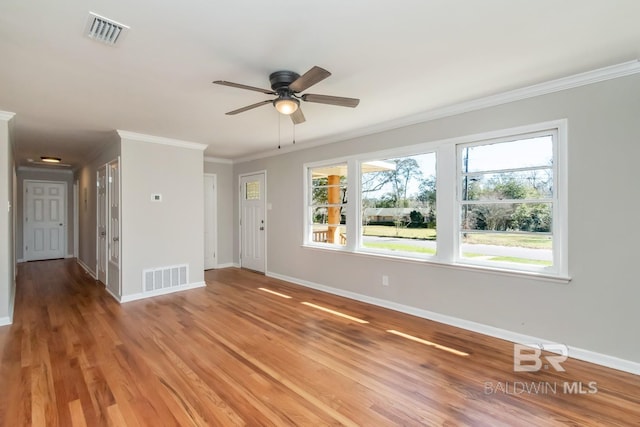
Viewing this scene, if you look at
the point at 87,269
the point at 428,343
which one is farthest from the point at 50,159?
the point at 428,343

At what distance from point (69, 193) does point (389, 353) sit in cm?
932

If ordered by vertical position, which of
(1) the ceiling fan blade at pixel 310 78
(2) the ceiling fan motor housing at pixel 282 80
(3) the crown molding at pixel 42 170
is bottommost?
(1) the ceiling fan blade at pixel 310 78

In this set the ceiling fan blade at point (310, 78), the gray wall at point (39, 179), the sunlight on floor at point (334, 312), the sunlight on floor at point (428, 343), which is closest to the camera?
the ceiling fan blade at point (310, 78)

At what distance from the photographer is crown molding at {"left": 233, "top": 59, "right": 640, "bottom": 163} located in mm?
2500

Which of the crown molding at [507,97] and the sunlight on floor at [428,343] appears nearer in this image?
the crown molding at [507,97]

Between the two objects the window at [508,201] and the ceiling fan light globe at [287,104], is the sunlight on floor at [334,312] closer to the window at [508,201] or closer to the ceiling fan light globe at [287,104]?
the window at [508,201]

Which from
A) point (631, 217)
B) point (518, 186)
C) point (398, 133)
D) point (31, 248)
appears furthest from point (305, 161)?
point (31, 248)

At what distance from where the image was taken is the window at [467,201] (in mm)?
2922

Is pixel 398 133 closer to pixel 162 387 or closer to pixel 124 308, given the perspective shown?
pixel 162 387

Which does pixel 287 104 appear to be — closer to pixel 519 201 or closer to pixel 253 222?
pixel 519 201

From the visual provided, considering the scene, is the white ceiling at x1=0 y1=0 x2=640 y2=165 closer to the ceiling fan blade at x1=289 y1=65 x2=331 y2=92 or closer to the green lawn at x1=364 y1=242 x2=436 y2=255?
the ceiling fan blade at x1=289 y1=65 x2=331 y2=92

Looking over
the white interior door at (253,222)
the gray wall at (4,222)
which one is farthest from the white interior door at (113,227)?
the white interior door at (253,222)

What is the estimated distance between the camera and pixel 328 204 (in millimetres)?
4996

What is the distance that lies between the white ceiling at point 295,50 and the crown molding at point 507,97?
10 cm
